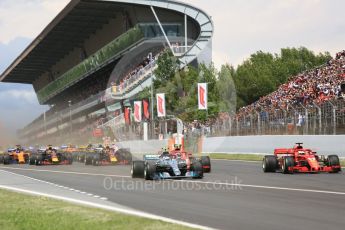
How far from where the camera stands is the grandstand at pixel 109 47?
6097cm

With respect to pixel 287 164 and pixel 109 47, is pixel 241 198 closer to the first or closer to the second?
pixel 287 164

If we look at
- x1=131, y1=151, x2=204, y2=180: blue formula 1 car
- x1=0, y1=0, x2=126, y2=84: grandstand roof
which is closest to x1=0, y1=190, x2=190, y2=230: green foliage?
x1=131, y1=151, x2=204, y2=180: blue formula 1 car

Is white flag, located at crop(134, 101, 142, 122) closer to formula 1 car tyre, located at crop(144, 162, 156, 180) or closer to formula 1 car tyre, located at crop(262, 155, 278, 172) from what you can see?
formula 1 car tyre, located at crop(262, 155, 278, 172)

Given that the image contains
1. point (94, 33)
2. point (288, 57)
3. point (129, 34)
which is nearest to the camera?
point (129, 34)

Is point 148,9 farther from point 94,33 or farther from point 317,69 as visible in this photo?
point 317,69

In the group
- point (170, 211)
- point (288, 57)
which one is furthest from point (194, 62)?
point (170, 211)

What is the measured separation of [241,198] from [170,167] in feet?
18.7

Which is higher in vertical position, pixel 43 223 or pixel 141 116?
pixel 141 116

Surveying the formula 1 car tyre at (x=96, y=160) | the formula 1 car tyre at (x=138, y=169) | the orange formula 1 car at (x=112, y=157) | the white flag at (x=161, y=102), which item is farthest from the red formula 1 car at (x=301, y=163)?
the white flag at (x=161, y=102)

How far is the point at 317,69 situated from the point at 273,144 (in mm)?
10841

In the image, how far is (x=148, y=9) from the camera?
206ft

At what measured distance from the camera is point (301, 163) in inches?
765

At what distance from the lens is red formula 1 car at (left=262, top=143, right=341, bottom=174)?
62.4 ft

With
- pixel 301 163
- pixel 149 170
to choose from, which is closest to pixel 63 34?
pixel 301 163
